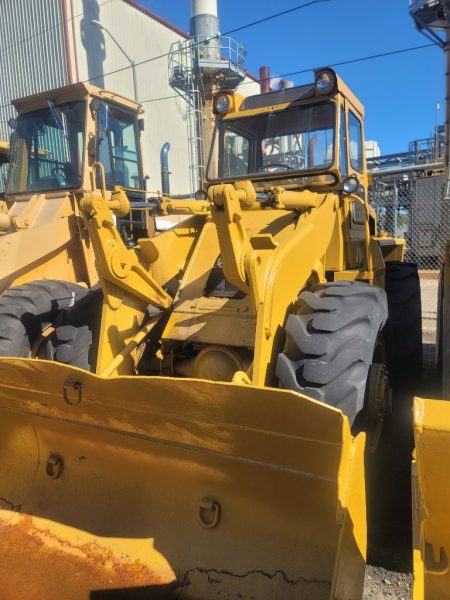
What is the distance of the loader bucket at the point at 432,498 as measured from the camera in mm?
1495

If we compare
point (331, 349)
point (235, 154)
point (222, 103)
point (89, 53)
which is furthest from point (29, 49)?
point (331, 349)

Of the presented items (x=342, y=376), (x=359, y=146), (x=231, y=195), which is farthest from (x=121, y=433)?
(x=359, y=146)

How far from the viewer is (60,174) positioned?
5.90 metres

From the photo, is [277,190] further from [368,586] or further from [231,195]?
[368,586]

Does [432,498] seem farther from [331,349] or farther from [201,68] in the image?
[201,68]

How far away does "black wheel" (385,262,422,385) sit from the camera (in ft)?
14.9

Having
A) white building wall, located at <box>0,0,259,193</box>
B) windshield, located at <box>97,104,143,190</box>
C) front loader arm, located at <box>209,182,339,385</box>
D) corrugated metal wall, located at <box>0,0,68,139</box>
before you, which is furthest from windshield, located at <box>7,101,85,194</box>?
corrugated metal wall, located at <box>0,0,68,139</box>

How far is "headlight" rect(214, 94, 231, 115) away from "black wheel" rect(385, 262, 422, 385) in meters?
2.37

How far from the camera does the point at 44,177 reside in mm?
6035

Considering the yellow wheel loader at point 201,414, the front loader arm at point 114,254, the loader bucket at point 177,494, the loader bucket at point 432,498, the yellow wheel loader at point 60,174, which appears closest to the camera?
the loader bucket at point 432,498

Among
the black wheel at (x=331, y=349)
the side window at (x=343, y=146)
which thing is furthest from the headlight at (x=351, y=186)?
the black wheel at (x=331, y=349)

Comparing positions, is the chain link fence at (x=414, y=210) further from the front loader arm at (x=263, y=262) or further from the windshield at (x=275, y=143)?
the front loader arm at (x=263, y=262)

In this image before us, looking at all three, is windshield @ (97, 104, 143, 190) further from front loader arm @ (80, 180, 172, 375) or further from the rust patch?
the rust patch

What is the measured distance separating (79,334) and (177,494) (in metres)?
1.44
